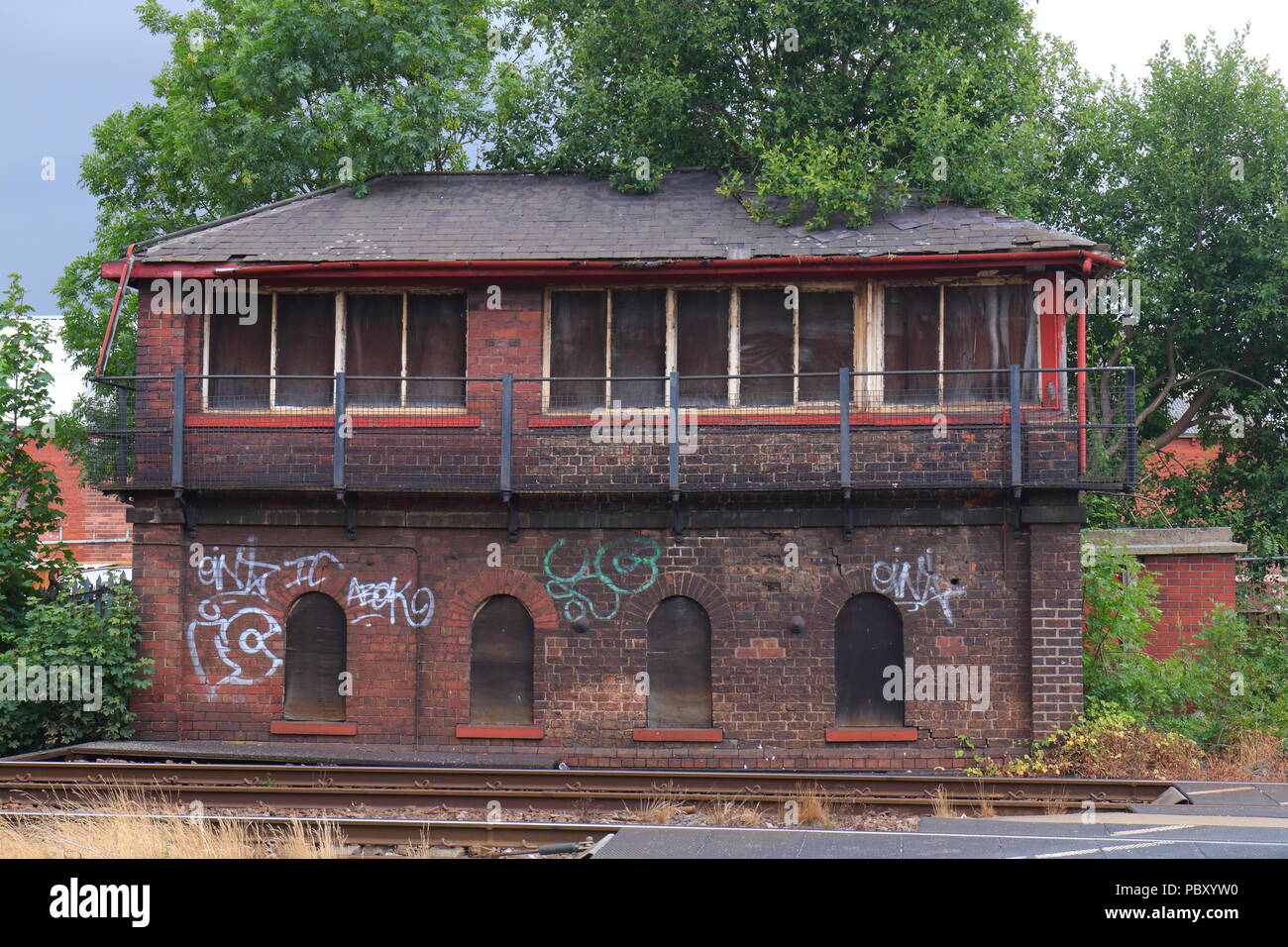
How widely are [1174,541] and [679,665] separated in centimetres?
784

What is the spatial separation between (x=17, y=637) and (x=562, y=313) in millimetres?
7765

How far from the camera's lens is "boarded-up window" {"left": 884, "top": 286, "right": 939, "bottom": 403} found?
15.4 metres

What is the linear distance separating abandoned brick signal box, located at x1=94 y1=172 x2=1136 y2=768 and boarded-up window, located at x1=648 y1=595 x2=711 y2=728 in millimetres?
36

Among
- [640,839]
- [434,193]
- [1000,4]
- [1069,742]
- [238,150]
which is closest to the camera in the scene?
[640,839]

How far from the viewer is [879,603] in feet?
49.6

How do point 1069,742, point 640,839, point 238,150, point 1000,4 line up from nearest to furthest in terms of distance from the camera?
point 640,839, point 1069,742, point 1000,4, point 238,150

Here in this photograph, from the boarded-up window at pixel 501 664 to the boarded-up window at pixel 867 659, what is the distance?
A: 149 inches

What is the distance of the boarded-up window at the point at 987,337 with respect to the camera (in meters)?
15.4

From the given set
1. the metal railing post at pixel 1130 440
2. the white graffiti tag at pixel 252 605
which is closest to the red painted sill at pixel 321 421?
the white graffiti tag at pixel 252 605

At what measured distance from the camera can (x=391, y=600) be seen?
50.5 feet

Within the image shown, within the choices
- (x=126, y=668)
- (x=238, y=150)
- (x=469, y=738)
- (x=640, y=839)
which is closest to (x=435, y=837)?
(x=640, y=839)

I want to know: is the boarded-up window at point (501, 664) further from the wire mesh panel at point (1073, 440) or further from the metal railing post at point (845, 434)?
the wire mesh panel at point (1073, 440)

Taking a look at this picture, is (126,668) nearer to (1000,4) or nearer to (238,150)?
(238,150)

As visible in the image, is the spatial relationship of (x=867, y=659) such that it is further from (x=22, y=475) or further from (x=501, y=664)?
(x=22, y=475)
